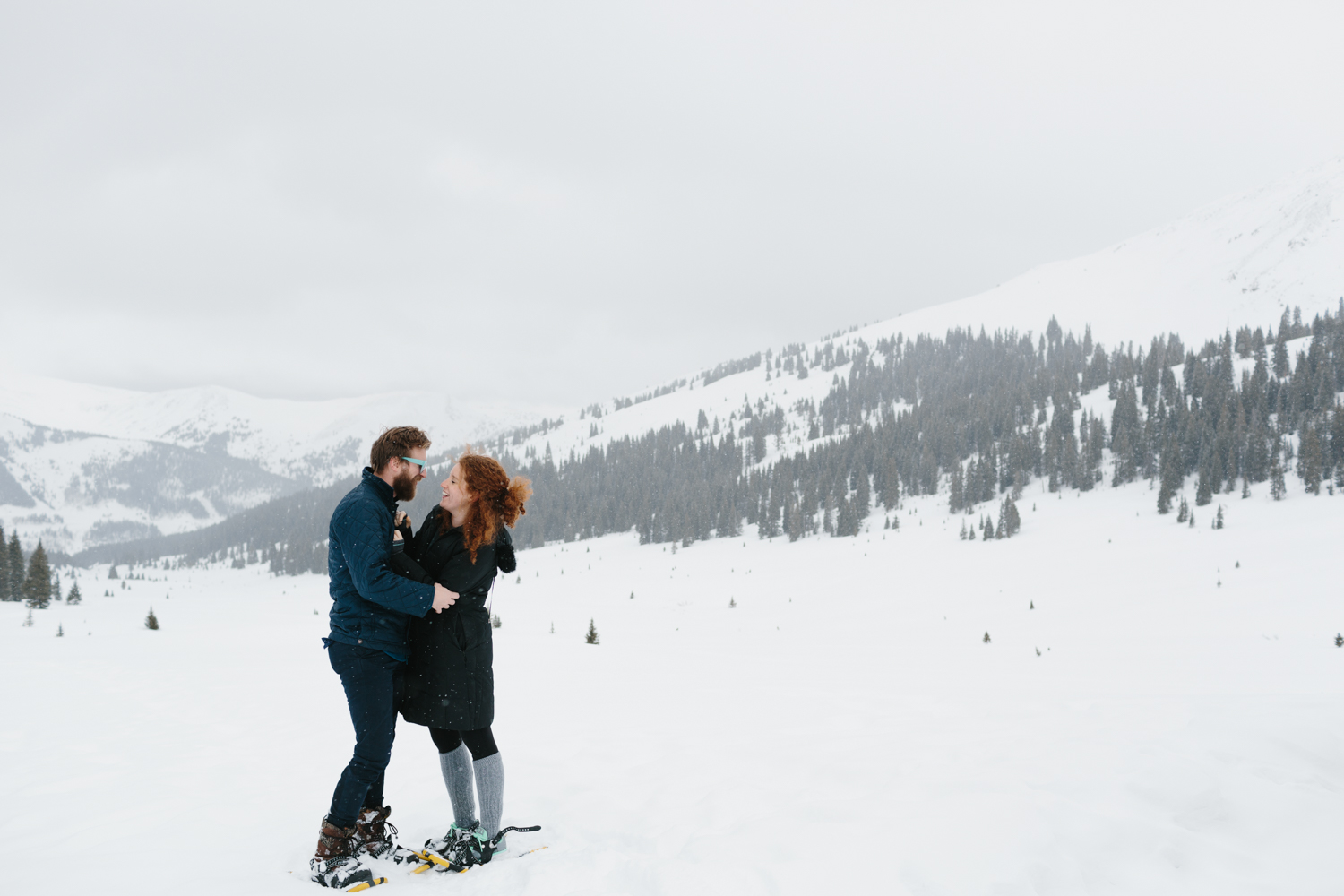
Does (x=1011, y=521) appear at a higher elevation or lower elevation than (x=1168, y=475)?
lower

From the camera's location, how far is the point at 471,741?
163 inches

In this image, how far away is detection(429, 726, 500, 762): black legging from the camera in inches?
163

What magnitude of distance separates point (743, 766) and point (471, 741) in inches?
105

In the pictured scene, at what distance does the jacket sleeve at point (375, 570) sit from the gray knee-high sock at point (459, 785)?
1.16 meters

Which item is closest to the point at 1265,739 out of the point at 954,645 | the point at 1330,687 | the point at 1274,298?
the point at 1330,687

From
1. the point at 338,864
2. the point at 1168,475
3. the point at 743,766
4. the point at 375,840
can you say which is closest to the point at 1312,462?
the point at 1168,475

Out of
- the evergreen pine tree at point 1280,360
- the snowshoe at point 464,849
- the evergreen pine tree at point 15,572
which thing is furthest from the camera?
the evergreen pine tree at point 1280,360

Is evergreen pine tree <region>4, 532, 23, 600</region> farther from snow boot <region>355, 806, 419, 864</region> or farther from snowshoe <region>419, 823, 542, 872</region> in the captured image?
snowshoe <region>419, 823, 542, 872</region>

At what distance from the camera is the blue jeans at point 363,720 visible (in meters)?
3.88

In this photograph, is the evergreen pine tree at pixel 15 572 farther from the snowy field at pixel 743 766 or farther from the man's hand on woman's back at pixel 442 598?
the man's hand on woman's back at pixel 442 598

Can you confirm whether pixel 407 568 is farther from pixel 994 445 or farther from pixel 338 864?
pixel 994 445

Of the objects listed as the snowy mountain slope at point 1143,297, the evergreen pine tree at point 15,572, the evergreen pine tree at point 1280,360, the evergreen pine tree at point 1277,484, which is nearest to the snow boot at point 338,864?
the evergreen pine tree at point 15,572

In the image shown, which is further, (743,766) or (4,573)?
(4,573)

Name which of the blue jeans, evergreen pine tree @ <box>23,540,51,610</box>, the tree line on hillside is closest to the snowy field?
the blue jeans
